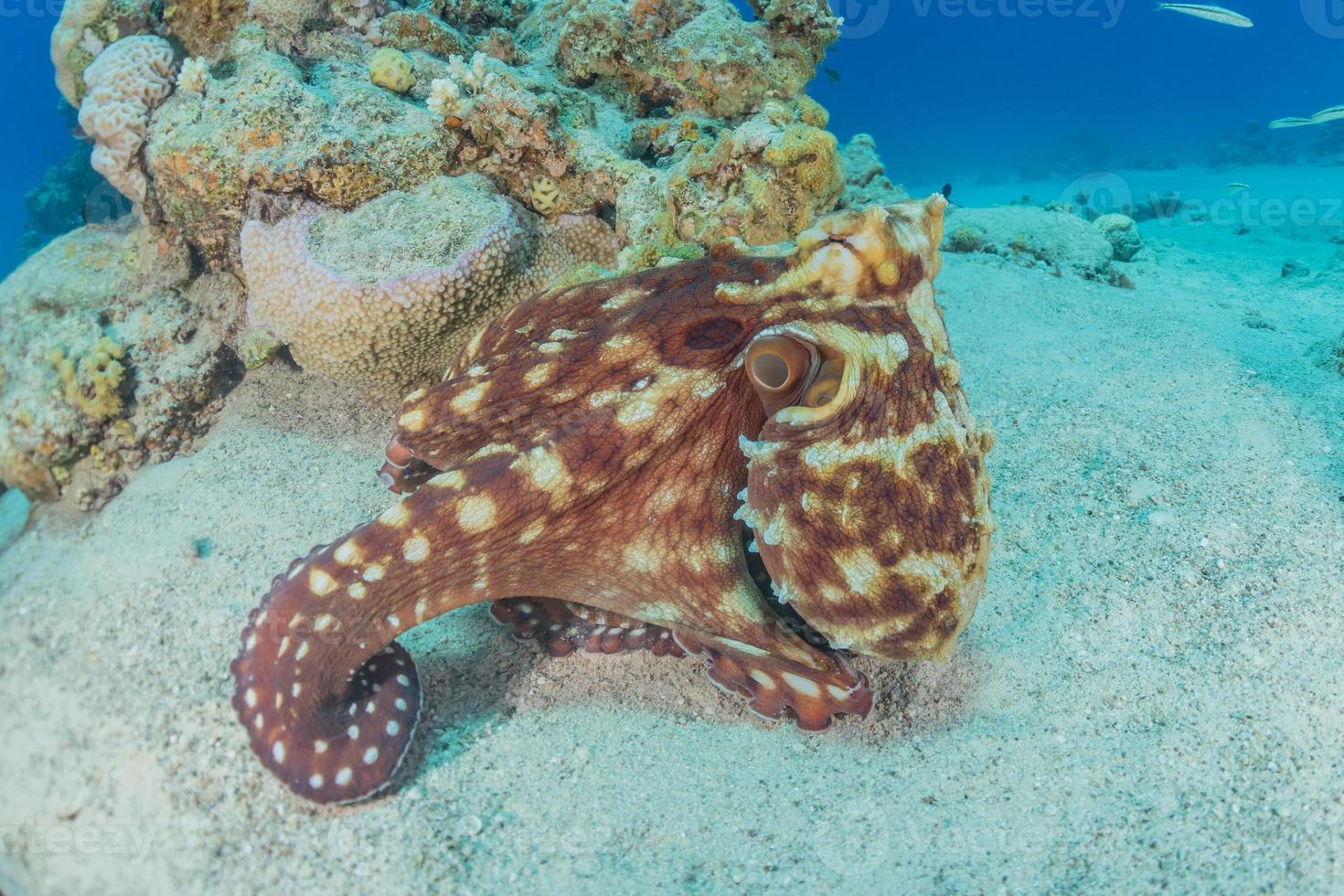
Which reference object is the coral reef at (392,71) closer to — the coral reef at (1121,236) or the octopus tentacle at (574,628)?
the octopus tentacle at (574,628)

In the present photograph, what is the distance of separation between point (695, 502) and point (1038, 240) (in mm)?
8277

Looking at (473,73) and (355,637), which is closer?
(355,637)

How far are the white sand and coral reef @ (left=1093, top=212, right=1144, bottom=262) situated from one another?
290 inches

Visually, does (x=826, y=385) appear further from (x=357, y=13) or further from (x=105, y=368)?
(x=357, y=13)

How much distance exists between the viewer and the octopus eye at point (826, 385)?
224 cm

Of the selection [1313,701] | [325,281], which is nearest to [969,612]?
[1313,701]

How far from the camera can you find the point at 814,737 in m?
2.79

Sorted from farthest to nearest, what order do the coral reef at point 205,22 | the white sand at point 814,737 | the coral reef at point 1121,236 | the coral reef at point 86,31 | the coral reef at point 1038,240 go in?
the coral reef at point 1121,236
the coral reef at point 1038,240
the coral reef at point 86,31
the coral reef at point 205,22
the white sand at point 814,737

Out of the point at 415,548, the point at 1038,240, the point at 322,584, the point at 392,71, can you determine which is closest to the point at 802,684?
the point at 415,548

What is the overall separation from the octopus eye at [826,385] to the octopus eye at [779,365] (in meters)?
0.04

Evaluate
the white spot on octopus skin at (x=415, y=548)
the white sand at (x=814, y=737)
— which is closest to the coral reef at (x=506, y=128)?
the white sand at (x=814, y=737)

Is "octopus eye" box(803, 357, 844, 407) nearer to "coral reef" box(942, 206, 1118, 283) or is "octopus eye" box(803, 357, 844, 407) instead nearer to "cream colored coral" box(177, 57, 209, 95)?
"cream colored coral" box(177, 57, 209, 95)

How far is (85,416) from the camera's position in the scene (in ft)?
16.1

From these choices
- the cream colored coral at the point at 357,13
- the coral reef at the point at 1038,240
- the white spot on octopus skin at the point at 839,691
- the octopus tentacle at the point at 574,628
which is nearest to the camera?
the white spot on octopus skin at the point at 839,691
